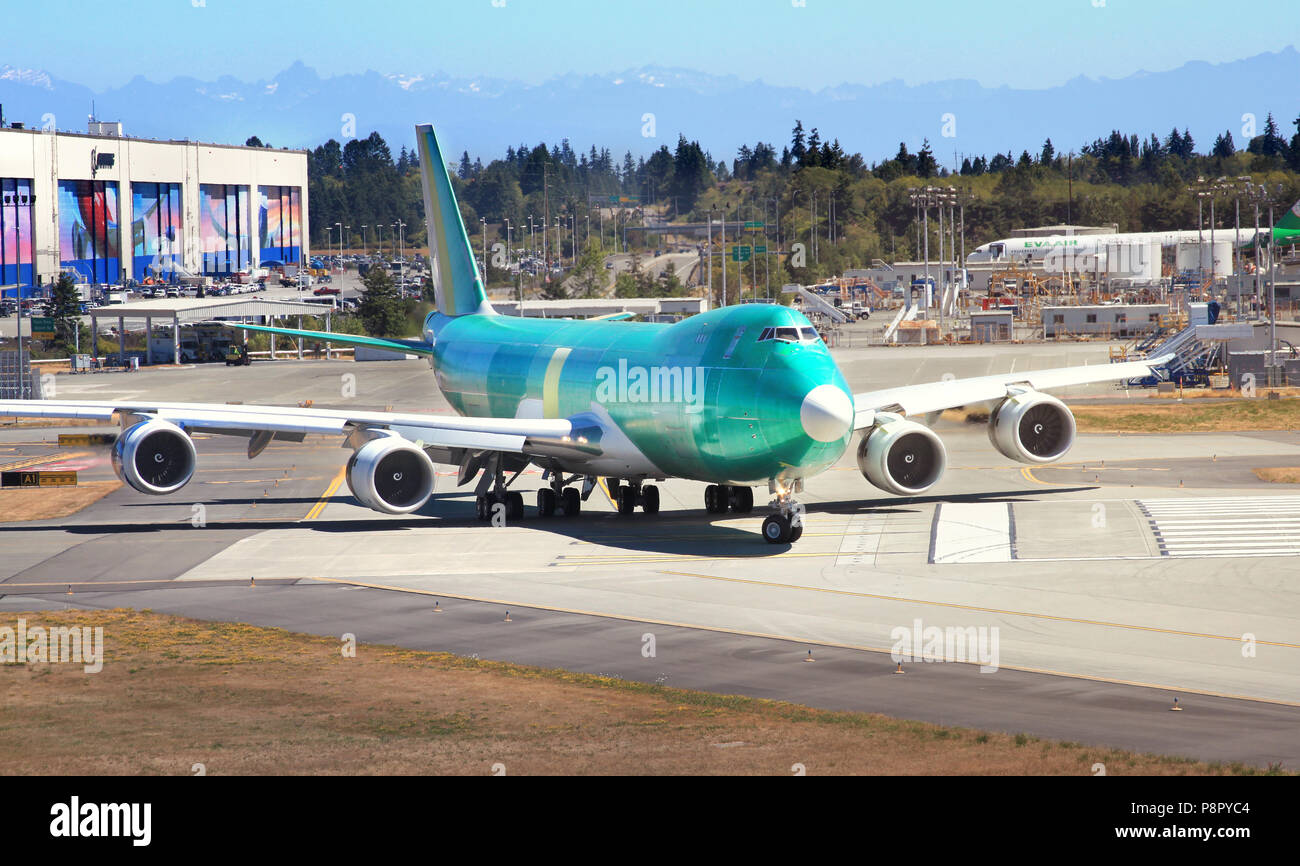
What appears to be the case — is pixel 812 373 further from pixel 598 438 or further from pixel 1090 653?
pixel 1090 653

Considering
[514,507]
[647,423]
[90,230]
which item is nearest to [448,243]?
[514,507]

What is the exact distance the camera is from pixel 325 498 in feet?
170

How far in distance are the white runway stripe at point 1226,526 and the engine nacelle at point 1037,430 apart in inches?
129

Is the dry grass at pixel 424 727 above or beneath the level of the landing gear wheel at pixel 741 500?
beneath

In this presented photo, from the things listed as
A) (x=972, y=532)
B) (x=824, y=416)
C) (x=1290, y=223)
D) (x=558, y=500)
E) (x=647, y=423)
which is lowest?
(x=972, y=532)

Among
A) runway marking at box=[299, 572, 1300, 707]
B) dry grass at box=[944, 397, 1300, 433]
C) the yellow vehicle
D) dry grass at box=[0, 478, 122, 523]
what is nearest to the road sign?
dry grass at box=[0, 478, 122, 523]

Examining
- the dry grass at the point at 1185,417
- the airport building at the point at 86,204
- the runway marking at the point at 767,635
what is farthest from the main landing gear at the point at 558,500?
the airport building at the point at 86,204

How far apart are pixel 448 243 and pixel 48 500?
60.9 ft

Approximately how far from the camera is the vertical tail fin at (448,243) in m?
57.4

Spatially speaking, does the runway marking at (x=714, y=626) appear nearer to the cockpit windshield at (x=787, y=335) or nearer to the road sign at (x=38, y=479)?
the cockpit windshield at (x=787, y=335)

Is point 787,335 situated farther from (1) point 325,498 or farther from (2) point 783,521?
(1) point 325,498

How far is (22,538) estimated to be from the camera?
43.1m

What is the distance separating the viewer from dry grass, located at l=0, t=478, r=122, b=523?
4841 centimetres
